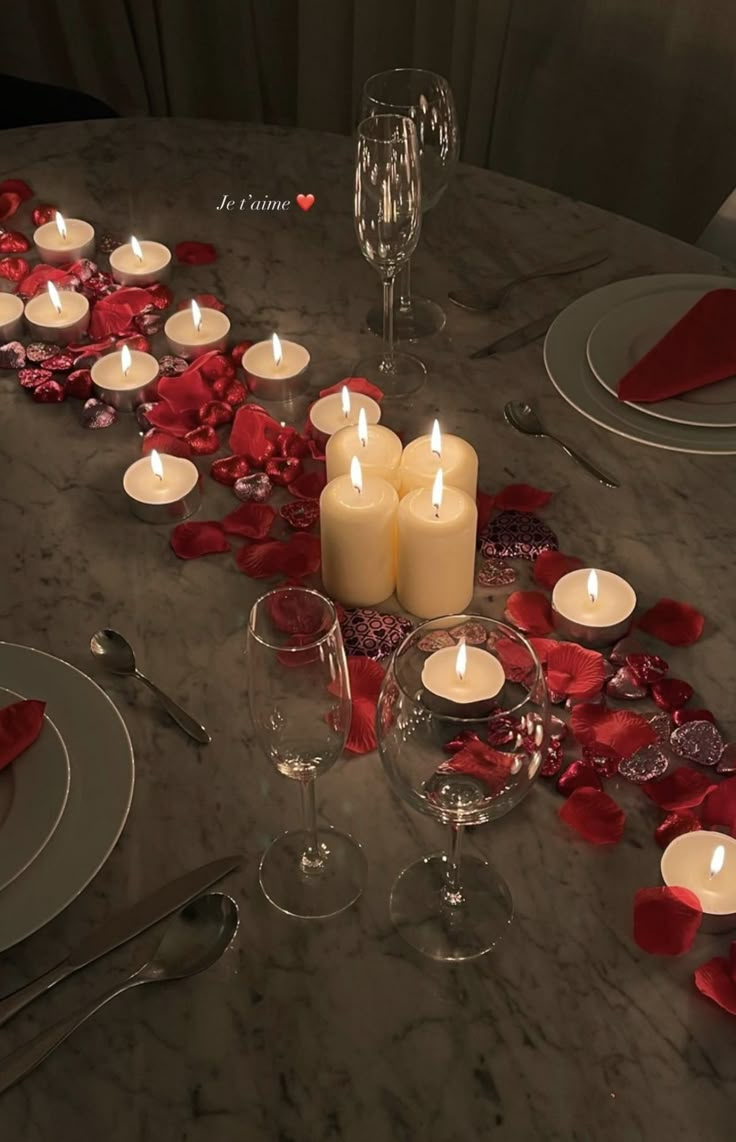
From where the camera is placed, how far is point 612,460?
1240 mm

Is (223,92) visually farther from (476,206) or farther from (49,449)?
(49,449)

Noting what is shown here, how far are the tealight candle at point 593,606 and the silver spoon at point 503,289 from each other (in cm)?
47

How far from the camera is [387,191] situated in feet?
3.96

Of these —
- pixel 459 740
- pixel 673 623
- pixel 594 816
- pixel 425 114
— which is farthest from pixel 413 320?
pixel 459 740

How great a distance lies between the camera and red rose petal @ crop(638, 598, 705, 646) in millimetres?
1039

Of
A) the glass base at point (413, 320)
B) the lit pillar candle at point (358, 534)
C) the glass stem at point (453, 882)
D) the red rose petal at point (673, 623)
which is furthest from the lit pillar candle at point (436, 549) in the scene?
the glass base at point (413, 320)

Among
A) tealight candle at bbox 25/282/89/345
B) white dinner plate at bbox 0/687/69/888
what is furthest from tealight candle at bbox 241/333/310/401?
white dinner plate at bbox 0/687/69/888

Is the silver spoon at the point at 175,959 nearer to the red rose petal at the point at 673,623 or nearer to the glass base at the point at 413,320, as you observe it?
the red rose petal at the point at 673,623

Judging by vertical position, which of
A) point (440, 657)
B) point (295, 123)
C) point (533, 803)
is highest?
point (440, 657)

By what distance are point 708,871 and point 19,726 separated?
0.52m

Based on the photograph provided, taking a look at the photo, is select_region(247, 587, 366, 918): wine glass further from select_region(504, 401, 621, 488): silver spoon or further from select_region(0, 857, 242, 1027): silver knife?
select_region(504, 401, 621, 488): silver spoon

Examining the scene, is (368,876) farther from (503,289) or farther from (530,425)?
(503,289)

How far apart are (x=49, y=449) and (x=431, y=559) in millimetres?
462

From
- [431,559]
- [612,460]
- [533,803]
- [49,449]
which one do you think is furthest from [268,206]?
[533,803]
